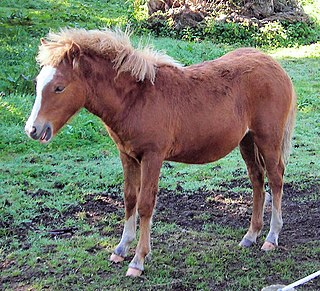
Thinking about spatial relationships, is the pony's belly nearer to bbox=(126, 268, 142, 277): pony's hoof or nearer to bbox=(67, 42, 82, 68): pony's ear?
bbox=(126, 268, 142, 277): pony's hoof

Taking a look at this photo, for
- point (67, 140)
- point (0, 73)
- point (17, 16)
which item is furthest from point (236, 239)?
point (17, 16)

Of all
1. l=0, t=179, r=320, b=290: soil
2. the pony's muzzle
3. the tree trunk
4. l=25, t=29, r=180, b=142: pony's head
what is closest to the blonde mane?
l=25, t=29, r=180, b=142: pony's head

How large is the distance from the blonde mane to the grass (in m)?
1.57

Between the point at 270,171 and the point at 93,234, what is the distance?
1.72 metres

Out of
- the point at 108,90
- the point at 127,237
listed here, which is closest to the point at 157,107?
the point at 108,90

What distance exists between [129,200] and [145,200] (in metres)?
0.46

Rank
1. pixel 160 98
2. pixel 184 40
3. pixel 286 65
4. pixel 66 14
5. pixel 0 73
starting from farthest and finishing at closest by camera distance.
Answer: pixel 66 14, pixel 184 40, pixel 286 65, pixel 0 73, pixel 160 98

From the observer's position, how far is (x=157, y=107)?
15.0 feet

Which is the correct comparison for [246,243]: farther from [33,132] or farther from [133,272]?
[33,132]

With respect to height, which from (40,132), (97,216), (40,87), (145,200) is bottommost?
(97,216)

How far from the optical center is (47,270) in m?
4.74

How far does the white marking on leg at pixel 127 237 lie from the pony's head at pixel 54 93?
1.18m

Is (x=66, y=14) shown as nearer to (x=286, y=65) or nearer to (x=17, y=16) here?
(x=17, y=16)

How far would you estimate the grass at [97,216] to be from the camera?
4.64 metres
